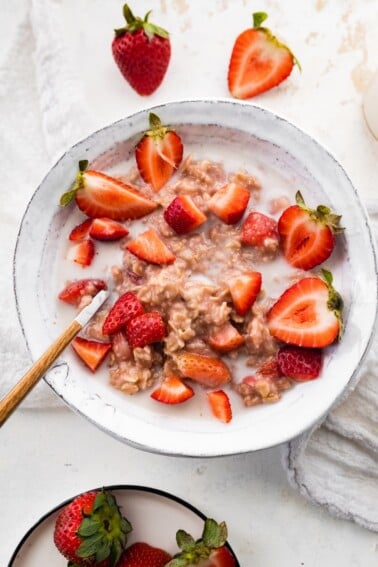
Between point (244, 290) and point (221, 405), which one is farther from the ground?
point (244, 290)

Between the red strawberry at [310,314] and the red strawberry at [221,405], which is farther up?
the red strawberry at [310,314]

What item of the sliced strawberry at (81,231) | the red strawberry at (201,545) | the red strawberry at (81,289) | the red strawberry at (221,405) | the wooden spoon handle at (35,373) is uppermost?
the sliced strawberry at (81,231)

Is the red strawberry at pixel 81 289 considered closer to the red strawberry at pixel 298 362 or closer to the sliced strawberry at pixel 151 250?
the sliced strawberry at pixel 151 250

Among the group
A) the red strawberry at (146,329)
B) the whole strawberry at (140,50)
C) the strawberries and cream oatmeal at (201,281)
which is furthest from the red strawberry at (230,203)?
the whole strawberry at (140,50)

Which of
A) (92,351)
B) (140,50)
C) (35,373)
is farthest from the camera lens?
(140,50)

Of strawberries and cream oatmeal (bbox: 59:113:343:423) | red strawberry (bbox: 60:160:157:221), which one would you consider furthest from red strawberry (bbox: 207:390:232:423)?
red strawberry (bbox: 60:160:157:221)

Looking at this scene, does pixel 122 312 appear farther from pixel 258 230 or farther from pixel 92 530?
pixel 92 530

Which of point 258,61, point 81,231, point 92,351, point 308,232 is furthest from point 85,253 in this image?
point 258,61
